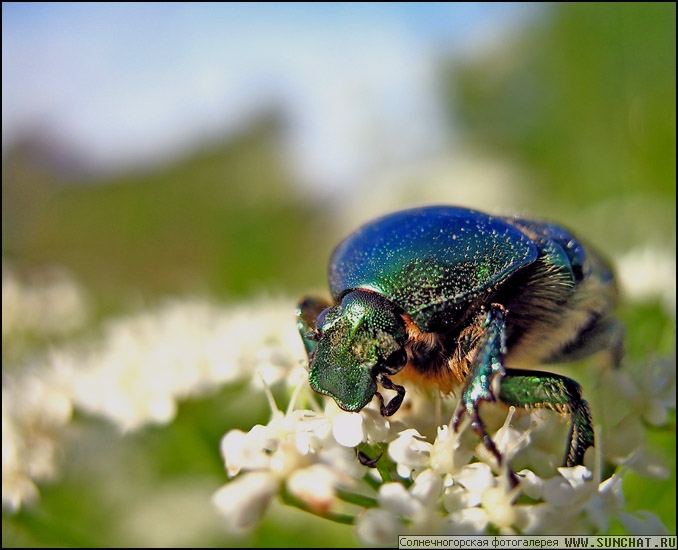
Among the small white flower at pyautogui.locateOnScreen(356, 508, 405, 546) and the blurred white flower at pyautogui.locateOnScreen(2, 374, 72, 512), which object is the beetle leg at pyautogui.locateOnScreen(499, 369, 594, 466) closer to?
the small white flower at pyautogui.locateOnScreen(356, 508, 405, 546)

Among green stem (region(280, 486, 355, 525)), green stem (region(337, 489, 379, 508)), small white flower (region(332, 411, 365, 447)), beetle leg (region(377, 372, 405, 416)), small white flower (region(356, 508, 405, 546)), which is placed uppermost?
beetle leg (region(377, 372, 405, 416))

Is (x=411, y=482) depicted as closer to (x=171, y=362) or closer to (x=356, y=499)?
(x=356, y=499)

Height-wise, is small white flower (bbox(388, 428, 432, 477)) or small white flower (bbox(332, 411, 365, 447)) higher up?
small white flower (bbox(332, 411, 365, 447))

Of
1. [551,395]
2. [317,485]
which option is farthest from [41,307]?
[551,395]

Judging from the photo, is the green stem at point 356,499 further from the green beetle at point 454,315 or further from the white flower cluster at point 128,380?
the white flower cluster at point 128,380

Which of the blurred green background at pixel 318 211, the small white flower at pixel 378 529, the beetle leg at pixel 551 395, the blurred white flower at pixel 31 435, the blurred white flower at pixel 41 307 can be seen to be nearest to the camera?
the small white flower at pixel 378 529

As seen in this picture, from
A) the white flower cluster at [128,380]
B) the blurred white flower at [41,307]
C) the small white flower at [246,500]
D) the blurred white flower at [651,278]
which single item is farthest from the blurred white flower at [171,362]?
the blurred white flower at [651,278]

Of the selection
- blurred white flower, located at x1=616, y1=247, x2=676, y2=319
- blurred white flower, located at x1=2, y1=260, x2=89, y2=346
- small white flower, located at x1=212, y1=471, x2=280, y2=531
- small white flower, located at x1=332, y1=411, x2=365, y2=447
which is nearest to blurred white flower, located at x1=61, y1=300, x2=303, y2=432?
small white flower, located at x1=332, y1=411, x2=365, y2=447
